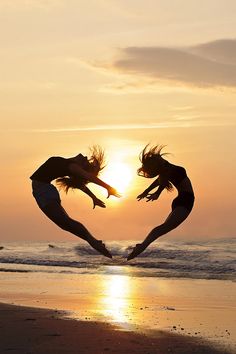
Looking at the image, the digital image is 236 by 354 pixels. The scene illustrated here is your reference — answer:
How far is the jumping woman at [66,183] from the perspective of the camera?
44.4ft

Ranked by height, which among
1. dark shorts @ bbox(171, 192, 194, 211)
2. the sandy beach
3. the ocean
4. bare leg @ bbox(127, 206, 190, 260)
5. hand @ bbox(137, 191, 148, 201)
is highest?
hand @ bbox(137, 191, 148, 201)

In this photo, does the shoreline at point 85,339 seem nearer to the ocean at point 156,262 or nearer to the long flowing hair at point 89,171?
the long flowing hair at point 89,171

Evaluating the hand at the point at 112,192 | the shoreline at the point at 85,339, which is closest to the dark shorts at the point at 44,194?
Result: the hand at the point at 112,192

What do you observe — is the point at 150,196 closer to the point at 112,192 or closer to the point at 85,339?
the point at 112,192

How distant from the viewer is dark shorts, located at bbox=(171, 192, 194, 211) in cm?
1407

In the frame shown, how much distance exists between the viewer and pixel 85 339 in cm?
1639

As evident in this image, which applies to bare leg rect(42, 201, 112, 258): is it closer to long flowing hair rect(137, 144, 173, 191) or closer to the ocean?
long flowing hair rect(137, 144, 173, 191)

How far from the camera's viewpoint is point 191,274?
1441 inches

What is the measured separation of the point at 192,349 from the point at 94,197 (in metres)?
4.10

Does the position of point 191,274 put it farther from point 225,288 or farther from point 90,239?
point 90,239

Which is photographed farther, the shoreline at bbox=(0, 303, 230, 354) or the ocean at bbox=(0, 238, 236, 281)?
the ocean at bbox=(0, 238, 236, 281)

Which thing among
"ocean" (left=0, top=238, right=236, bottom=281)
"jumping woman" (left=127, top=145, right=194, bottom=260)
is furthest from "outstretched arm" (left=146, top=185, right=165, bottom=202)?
"ocean" (left=0, top=238, right=236, bottom=281)

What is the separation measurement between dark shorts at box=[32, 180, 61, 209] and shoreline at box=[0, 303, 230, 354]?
117 inches

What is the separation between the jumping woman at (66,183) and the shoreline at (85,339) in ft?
8.32
